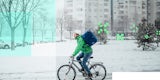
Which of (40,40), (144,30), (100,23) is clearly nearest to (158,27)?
(144,30)

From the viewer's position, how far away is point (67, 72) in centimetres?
511

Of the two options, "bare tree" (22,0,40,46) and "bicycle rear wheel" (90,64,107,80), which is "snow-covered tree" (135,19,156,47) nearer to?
"bare tree" (22,0,40,46)

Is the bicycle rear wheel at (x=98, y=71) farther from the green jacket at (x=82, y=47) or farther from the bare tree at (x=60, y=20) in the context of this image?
the bare tree at (x=60, y=20)

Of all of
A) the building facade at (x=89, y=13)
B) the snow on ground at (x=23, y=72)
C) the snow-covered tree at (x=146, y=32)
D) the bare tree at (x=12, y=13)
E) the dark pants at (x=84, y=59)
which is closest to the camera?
the dark pants at (x=84, y=59)

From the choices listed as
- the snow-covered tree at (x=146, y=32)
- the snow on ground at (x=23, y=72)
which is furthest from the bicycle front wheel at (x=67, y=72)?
the snow-covered tree at (x=146, y=32)

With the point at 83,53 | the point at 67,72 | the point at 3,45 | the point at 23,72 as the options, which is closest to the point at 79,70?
the point at 67,72

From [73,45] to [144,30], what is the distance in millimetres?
3400

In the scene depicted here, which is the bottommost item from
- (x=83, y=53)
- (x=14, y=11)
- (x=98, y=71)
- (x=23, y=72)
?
(x=23, y=72)

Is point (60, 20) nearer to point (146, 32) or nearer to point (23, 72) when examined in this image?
point (146, 32)

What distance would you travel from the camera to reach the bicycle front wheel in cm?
509

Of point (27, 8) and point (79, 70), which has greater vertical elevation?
point (27, 8)

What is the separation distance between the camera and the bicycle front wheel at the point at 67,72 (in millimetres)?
5086

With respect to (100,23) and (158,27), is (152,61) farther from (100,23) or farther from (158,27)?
(100,23)

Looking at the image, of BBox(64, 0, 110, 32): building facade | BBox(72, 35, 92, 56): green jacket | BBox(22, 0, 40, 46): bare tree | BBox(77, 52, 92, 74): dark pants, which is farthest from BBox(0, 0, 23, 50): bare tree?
BBox(77, 52, 92, 74): dark pants
